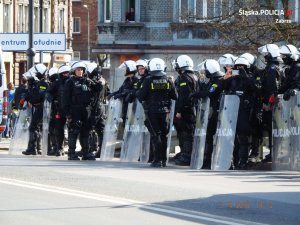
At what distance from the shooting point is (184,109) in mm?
22391

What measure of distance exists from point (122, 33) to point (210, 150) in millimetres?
29520

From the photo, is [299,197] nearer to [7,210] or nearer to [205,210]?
[205,210]

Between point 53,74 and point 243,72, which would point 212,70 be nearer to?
point 243,72

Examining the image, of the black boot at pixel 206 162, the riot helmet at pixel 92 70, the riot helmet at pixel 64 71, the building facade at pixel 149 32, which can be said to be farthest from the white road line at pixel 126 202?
the building facade at pixel 149 32

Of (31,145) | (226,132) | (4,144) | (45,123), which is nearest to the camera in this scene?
(226,132)

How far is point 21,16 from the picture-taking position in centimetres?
6681

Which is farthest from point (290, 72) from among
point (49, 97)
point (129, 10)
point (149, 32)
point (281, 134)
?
point (129, 10)

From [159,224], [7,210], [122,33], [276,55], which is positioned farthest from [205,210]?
[122,33]

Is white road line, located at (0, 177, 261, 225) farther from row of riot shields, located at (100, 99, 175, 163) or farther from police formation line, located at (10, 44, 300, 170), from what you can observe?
row of riot shields, located at (100, 99, 175, 163)

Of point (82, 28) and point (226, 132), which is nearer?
point (226, 132)

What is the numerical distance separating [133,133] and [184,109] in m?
1.77

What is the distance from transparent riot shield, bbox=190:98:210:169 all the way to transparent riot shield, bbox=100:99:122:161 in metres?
3.08

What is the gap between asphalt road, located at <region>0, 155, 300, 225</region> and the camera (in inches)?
533

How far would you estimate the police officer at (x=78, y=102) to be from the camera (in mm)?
23812
